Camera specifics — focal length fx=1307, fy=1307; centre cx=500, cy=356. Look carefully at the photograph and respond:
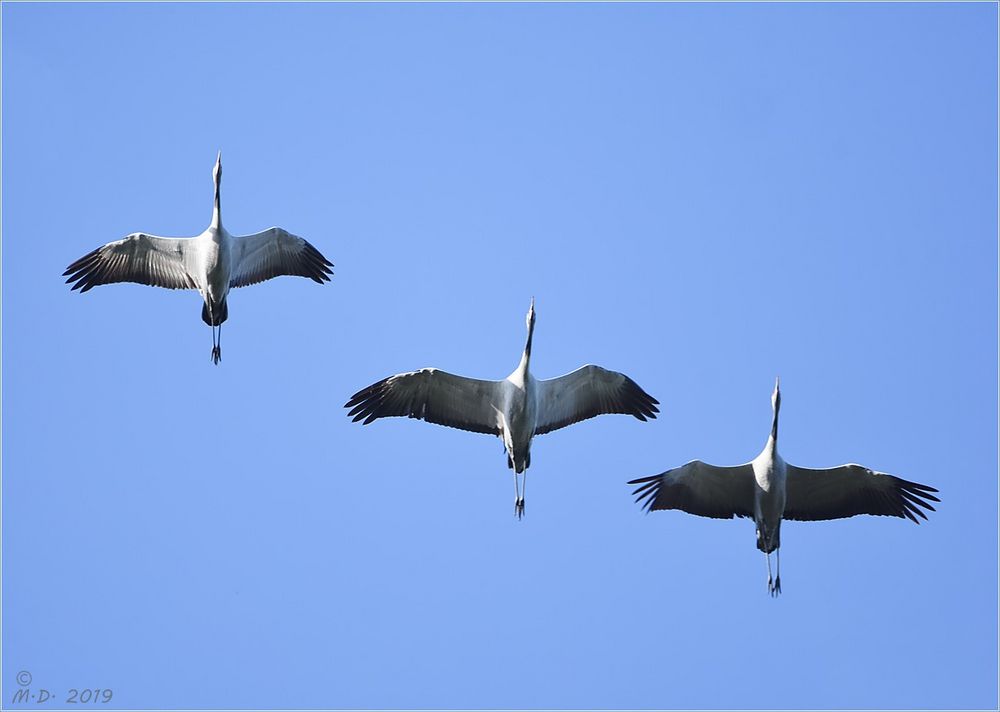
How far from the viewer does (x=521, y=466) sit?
2136 cm

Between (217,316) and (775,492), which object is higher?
(217,316)

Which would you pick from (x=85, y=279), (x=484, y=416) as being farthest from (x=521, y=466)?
(x=85, y=279)

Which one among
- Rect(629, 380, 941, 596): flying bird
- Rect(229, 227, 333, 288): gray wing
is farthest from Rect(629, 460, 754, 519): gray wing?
Rect(229, 227, 333, 288): gray wing

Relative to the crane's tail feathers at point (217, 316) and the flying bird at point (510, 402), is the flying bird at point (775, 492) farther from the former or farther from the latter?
the crane's tail feathers at point (217, 316)

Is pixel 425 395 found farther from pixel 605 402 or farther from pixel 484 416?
pixel 605 402

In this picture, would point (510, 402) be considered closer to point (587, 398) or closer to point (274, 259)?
point (587, 398)

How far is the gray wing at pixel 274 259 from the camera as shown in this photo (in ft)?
78.3

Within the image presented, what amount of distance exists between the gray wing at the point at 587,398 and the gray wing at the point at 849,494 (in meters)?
2.77

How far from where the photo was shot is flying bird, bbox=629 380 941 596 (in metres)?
21.1

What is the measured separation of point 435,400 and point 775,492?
19.0 feet

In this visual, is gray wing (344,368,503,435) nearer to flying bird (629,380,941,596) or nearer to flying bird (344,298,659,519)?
flying bird (344,298,659,519)

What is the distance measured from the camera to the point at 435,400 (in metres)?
22.0

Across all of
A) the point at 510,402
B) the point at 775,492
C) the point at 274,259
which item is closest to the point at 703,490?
the point at 775,492

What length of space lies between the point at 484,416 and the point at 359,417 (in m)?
2.09
